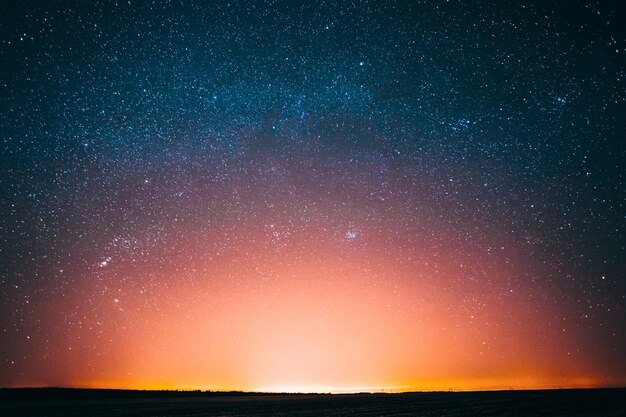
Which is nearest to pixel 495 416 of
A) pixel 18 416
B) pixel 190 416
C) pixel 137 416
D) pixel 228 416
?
pixel 228 416

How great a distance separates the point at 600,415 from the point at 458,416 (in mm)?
2503

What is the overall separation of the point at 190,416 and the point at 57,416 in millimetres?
2170

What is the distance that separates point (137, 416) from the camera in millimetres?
7266

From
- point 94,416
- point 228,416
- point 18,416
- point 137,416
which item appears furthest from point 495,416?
point 18,416

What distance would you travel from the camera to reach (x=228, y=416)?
291 inches

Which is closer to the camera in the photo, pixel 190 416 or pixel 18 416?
pixel 18 416

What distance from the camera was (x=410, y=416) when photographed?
711cm

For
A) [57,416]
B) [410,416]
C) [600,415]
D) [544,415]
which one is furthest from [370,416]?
[57,416]

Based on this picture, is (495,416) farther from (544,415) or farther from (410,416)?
(410,416)

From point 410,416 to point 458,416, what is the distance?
2.60 feet

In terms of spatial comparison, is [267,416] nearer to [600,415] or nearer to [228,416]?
[228,416]

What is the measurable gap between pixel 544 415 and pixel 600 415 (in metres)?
0.97

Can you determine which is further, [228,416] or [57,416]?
[228,416]

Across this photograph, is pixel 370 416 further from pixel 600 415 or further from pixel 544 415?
pixel 600 415
